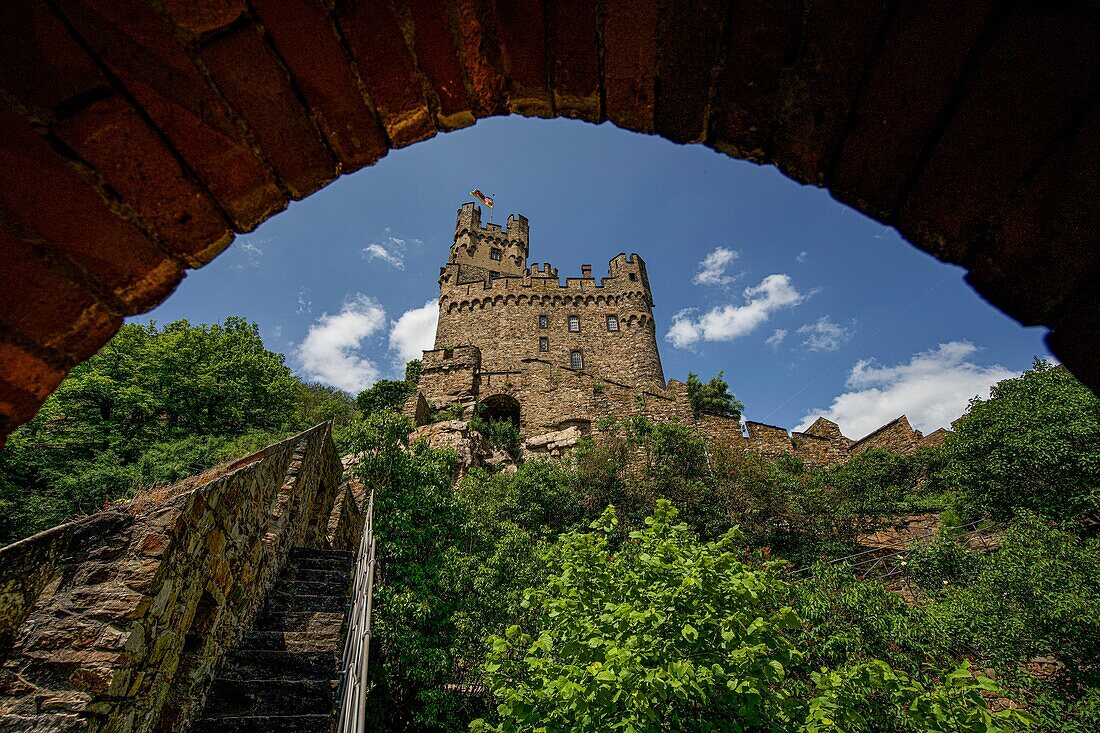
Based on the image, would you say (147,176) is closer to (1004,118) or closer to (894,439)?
(1004,118)

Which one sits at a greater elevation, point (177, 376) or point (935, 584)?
point (177, 376)

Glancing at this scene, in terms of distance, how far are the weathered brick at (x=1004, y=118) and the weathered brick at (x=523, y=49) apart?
1.31 meters

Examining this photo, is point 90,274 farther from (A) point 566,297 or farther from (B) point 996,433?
(A) point 566,297

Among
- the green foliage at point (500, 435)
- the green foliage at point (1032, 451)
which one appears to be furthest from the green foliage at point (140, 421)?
the green foliage at point (1032, 451)

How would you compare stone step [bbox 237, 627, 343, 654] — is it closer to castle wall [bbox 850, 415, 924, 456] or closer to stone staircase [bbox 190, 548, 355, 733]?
stone staircase [bbox 190, 548, 355, 733]

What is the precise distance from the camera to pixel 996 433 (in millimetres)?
14055

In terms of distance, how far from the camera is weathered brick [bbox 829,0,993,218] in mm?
1283

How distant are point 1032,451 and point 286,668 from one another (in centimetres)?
1787

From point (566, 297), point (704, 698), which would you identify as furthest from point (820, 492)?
point (566, 297)

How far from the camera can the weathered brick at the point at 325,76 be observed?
147cm

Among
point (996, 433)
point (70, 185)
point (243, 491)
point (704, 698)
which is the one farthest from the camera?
point (996, 433)

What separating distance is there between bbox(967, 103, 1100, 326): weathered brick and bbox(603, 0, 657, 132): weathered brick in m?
1.18

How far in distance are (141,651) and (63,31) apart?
3.94 m

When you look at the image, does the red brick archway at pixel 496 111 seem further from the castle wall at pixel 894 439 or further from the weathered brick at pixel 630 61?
the castle wall at pixel 894 439
